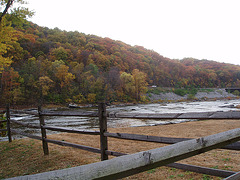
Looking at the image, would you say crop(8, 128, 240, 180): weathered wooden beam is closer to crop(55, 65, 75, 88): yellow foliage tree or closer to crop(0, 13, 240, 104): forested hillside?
crop(0, 13, 240, 104): forested hillside

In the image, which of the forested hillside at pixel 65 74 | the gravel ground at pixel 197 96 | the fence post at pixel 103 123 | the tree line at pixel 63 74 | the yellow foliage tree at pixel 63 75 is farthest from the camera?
the gravel ground at pixel 197 96

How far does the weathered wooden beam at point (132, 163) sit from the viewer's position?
1035 millimetres

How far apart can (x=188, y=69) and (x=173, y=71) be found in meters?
13.9

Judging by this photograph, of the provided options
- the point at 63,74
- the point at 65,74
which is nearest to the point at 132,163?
the point at 65,74

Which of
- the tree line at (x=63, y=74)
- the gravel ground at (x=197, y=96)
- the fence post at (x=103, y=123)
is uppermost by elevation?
the tree line at (x=63, y=74)

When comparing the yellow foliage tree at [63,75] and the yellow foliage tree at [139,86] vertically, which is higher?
the yellow foliage tree at [63,75]

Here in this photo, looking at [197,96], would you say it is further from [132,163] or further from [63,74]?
[132,163]

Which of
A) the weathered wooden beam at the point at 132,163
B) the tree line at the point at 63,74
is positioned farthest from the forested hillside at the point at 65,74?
the weathered wooden beam at the point at 132,163

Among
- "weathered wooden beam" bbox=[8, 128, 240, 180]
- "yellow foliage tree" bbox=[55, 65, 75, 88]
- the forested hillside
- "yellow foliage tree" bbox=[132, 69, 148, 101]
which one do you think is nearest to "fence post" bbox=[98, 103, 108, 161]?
"weathered wooden beam" bbox=[8, 128, 240, 180]

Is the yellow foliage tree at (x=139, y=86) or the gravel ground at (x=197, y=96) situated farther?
the gravel ground at (x=197, y=96)

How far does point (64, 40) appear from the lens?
300 ft

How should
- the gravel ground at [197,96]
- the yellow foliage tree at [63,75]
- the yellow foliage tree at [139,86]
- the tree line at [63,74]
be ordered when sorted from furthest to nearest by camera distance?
1. the gravel ground at [197,96]
2. the yellow foliage tree at [139,86]
3. the yellow foliage tree at [63,75]
4. the tree line at [63,74]

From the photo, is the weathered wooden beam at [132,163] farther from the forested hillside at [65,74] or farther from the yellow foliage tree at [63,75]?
the yellow foliage tree at [63,75]

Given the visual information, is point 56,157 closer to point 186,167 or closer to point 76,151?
point 76,151
